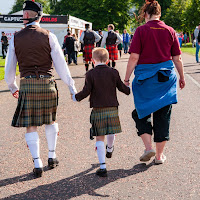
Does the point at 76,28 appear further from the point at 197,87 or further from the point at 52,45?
the point at 52,45

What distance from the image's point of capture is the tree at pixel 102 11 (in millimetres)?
55781

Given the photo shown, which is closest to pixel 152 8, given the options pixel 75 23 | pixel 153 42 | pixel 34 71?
pixel 153 42

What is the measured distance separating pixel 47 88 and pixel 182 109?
160 inches

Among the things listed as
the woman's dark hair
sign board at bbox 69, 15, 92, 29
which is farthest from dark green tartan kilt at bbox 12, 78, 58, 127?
sign board at bbox 69, 15, 92, 29

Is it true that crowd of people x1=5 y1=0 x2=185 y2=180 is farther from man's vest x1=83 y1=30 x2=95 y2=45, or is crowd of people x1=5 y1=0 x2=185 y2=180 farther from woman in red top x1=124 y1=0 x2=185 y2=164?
man's vest x1=83 y1=30 x2=95 y2=45

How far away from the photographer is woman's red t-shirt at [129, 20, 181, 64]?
13.2ft

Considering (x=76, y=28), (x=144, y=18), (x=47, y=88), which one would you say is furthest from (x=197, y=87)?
(x=76, y=28)

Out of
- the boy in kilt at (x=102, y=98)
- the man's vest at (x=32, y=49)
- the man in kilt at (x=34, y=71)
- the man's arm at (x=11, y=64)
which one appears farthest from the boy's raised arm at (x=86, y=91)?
the man's arm at (x=11, y=64)

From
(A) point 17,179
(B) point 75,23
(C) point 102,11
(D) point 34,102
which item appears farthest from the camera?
(C) point 102,11

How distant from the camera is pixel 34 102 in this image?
399 centimetres

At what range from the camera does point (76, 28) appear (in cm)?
2995

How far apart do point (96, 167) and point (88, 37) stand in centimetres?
984

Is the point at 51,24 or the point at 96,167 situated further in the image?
the point at 51,24

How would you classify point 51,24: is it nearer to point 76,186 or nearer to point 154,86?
point 154,86
